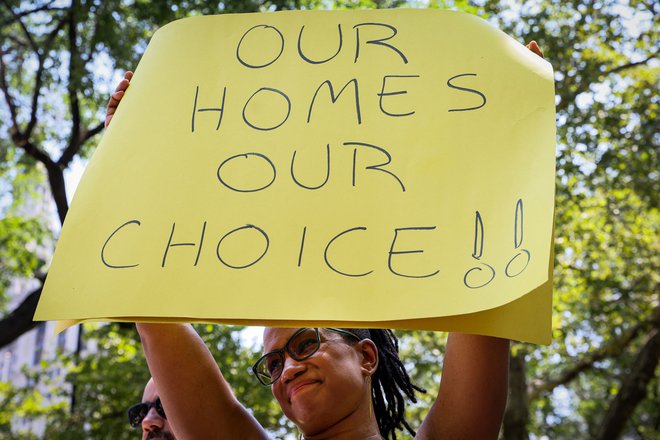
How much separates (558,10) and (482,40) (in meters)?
7.62

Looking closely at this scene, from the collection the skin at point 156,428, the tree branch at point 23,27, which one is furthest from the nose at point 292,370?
the tree branch at point 23,27

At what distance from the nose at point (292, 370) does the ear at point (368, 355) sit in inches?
7.6

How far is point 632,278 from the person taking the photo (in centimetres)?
980

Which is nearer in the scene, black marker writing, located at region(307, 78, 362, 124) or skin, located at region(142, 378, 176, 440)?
black marker writing, located at region(307, 78, 362, 124)

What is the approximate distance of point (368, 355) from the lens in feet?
7.27

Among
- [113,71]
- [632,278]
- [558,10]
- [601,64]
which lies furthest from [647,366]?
[113,71]

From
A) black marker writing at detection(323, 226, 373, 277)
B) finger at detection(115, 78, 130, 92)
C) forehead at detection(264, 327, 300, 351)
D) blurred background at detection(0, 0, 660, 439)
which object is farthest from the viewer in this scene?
blurred background at detection(0, 0, 660, 439)

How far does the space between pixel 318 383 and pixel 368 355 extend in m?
0.23

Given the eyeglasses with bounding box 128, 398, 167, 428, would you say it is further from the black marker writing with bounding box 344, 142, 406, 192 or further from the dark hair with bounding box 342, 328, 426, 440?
Result: the black marker writing with bounding box 344, 142, 406, 192

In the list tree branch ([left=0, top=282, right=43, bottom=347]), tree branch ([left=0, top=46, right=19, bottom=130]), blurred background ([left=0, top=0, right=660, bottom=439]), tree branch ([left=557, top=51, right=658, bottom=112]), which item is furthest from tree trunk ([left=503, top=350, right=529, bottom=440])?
tree branch ([left=0, top=46, right=19, bottom=130])

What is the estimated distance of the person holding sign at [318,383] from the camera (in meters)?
2.00

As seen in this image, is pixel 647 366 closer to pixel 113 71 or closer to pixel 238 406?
pixel 113 71

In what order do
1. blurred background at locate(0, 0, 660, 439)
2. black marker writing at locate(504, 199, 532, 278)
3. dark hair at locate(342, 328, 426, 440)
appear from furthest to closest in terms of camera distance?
blurred background at locate(0, 0, 660, 439)
dark hair at locate(342, 328, 426, 440)
black marker writing at locate(504, 199, 532, 278)

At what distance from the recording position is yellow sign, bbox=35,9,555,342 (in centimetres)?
174
